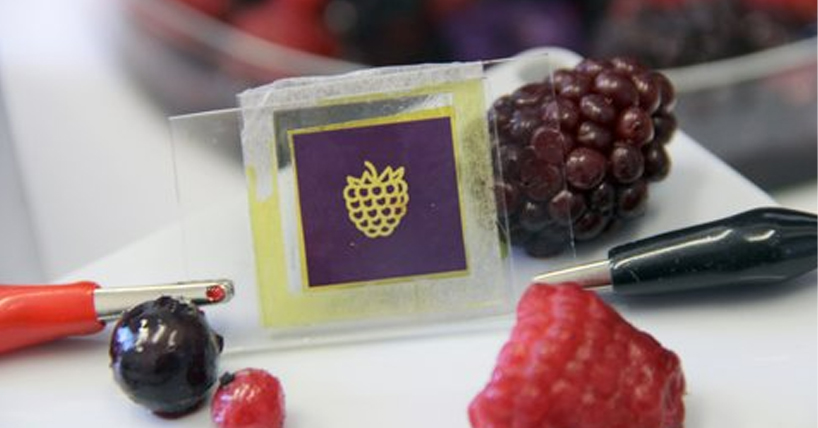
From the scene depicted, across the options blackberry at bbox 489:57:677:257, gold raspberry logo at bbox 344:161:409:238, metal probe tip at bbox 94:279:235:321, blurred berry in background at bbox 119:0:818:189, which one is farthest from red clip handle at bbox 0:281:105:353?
blurred berry in background at bbox 119:0:818:189

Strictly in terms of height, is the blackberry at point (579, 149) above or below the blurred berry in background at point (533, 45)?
below

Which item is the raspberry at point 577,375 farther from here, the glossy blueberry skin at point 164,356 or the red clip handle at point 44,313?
the red clip handle at point 44,313

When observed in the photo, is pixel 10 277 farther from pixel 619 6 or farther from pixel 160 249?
pixel 619 6

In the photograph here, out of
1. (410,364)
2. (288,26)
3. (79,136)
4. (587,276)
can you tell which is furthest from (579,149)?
(79,136)

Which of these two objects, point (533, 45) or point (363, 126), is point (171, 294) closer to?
point (363, 126)

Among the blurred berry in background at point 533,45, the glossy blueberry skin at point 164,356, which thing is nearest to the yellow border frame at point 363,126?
the glossy blueberry skin at point 164,356
